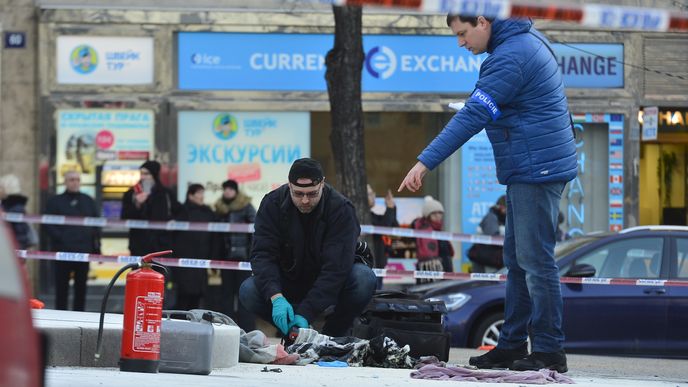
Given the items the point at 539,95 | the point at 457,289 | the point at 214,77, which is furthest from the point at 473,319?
the point at 214,77

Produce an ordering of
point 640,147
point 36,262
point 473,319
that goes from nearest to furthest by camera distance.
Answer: point 473,319 → point 36,262 → point 640,147

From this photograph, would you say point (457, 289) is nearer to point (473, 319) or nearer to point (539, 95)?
point (473, 319)

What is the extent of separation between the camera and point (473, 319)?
1190cm

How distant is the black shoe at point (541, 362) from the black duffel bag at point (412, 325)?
112cm

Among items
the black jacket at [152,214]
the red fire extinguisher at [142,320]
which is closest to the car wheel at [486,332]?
the black jacket at [152,214]

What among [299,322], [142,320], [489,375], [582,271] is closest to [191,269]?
[582,271]

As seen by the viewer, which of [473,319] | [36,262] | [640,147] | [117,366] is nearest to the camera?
[117,366]

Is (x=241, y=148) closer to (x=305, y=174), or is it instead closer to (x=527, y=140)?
(x=305, y=174)

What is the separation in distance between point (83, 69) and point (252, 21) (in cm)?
235

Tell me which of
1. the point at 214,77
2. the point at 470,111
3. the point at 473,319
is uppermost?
the point at 214,77

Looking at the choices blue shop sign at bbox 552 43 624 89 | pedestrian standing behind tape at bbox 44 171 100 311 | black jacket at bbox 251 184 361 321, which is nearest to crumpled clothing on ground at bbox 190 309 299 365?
black jacket at bbox 251 184 361 321

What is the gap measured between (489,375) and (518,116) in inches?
50.6

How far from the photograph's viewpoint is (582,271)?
38.1ft

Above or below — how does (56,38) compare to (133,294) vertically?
above
